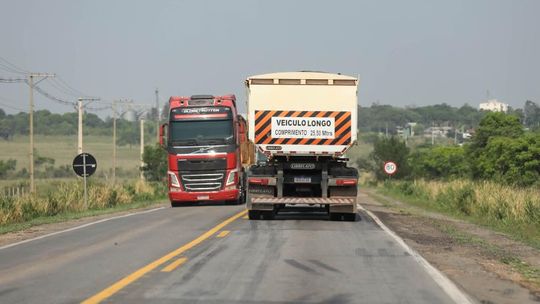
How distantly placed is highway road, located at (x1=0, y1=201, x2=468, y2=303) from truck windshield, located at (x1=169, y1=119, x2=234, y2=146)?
11557mm

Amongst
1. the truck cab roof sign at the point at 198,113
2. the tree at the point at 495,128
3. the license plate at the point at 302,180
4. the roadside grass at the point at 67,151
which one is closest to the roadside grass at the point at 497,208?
the license plate at the point at 302,180

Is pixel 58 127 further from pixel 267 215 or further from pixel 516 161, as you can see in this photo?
pixel 267 215

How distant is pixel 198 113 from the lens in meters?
30.9

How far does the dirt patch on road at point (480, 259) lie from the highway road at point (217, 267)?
521mm

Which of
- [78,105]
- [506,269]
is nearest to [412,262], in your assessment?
[506,269]

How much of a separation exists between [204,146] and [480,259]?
60.0 feet

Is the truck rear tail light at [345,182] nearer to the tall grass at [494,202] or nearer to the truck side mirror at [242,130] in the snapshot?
the tall grass at [494,202]

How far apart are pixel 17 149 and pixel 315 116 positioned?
12609 centimetres

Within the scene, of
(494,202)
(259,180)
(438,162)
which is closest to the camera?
(259,180)

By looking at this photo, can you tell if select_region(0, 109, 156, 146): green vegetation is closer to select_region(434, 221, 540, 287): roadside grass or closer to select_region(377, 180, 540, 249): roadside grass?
select_region(377, 180, 540, 249): roadside grass

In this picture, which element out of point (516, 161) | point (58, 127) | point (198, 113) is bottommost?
point (516, 161)

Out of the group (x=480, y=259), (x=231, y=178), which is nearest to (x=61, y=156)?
(x=231, y=178)

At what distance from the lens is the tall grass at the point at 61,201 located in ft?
85.2

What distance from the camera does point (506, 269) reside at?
13.0m
